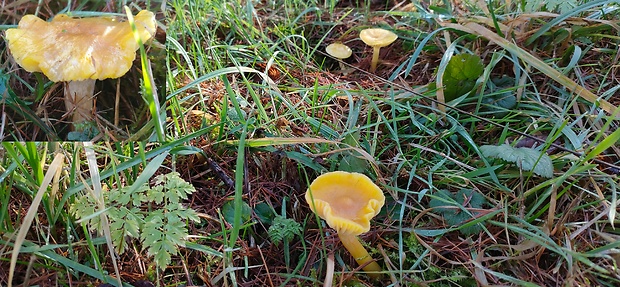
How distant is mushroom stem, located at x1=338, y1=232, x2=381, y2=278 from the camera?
1549 millimetres

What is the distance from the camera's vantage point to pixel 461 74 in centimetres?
215

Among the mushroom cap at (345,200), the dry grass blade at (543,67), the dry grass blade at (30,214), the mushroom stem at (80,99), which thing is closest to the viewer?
the dry grass blade at (30,214)

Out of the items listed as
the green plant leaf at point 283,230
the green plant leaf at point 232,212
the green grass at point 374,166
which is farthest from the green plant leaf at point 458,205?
the green plant leaf at point 232,212

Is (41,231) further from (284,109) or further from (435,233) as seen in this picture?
(435,233)

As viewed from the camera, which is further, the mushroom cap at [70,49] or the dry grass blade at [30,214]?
the mushroom cap at [70,49]

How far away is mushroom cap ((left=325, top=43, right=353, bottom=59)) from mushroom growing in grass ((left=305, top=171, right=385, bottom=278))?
3.85 ft

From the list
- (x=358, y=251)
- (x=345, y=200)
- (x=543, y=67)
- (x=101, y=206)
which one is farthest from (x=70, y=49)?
(x=543, y=67)

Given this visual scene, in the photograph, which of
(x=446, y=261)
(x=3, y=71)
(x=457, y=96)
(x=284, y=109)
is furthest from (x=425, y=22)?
(x=3, y=71)

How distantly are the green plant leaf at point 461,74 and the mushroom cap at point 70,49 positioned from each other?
1.39 meters

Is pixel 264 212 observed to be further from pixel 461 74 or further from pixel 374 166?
pixel 461 74

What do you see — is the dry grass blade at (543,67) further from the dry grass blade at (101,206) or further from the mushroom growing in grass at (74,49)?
the dry grass blade at (101,206)

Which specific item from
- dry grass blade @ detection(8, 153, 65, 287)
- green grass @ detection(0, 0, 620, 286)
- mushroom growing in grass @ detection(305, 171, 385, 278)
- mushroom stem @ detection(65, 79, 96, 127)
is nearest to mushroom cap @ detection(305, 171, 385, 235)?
mushroom growing in grass @ detection(305, 171, 385, 278)

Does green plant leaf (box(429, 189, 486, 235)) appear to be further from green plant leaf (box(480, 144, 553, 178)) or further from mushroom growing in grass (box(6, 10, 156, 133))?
mushroom growing in grass (box(6, 10, 156, 133))

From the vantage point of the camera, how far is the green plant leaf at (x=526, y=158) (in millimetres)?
1688
